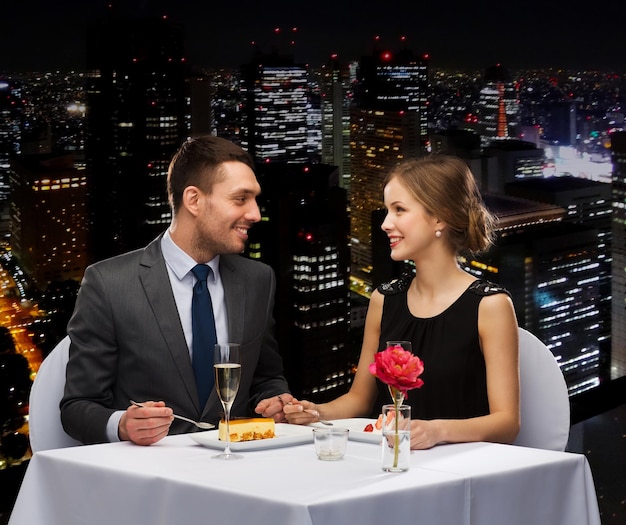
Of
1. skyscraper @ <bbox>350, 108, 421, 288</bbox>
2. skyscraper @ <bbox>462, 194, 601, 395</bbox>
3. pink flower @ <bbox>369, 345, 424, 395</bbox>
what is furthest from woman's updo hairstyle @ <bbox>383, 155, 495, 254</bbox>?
skyscraper @ <bbox>462, 194, 601, 395</bbox>

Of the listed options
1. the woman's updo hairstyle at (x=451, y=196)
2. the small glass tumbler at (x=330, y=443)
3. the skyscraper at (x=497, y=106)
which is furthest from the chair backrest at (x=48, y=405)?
the skyscraper at (x=497, y=106)

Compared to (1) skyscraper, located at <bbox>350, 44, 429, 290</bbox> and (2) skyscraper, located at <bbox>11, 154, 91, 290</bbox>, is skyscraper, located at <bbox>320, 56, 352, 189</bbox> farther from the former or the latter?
(2) skyscraper, located at <bbox>11, 154, 91, 290</bbox>

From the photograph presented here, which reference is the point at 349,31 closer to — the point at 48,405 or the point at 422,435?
the point at 48,405

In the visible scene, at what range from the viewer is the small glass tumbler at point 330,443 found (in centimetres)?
166

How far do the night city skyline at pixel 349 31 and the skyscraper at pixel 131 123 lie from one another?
8cm

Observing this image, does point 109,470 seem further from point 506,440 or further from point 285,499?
point 506,440

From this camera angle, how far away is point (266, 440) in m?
1.77

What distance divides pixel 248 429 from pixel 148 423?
0.62ft

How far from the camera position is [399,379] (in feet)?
5.22

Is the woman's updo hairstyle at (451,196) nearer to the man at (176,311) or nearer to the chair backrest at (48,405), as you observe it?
the man at (176,311)

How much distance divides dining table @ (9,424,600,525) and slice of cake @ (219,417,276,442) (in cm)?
3

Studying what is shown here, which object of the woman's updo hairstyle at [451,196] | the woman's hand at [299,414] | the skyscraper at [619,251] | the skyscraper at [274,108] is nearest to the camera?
the woman's hand at [299,414]

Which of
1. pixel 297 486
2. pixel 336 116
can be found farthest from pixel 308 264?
pixel 297 486

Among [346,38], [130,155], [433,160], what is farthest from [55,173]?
[433,160]
